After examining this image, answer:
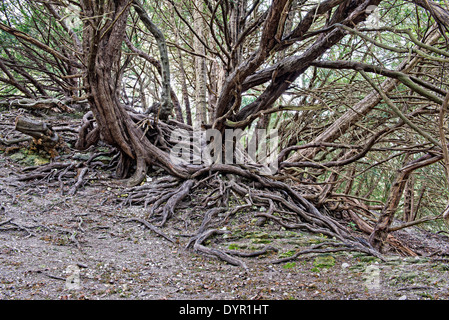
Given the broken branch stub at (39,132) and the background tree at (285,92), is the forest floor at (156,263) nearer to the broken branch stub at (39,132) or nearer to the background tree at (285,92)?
the background tree at (285,92)

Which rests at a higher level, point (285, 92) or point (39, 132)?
point (285, 92)

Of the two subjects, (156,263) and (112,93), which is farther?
(112,93)

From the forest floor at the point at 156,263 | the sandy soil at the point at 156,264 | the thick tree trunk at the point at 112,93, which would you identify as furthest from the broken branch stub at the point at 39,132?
the thick tree trunk at the point at 112,93

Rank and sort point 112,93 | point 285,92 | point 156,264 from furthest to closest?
point 285,92, point 112,93, point 156,264

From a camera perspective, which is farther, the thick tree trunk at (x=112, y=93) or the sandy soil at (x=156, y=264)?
the thick tree trunk at (x=112, y=93)

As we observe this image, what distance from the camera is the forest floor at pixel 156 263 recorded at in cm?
188

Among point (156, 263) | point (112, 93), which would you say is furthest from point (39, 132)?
point (156, 263)

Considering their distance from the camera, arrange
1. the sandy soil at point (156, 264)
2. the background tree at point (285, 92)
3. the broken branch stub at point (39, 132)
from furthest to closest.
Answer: the broken branch stub at point (39, 132) < the background tree at point (285, 92) < the sandy soil at point (156, 264)

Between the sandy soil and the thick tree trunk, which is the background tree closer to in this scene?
the thick tree trunk

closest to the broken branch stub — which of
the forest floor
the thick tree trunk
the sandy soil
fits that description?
the forest floor

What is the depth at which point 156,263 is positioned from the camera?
2.59 m

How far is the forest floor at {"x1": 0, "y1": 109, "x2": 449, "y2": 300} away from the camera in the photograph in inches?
74.0

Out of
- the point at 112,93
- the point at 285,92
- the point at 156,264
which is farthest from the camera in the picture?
the point at 285,92

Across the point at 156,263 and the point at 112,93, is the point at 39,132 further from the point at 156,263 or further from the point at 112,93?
the point at 156,263
